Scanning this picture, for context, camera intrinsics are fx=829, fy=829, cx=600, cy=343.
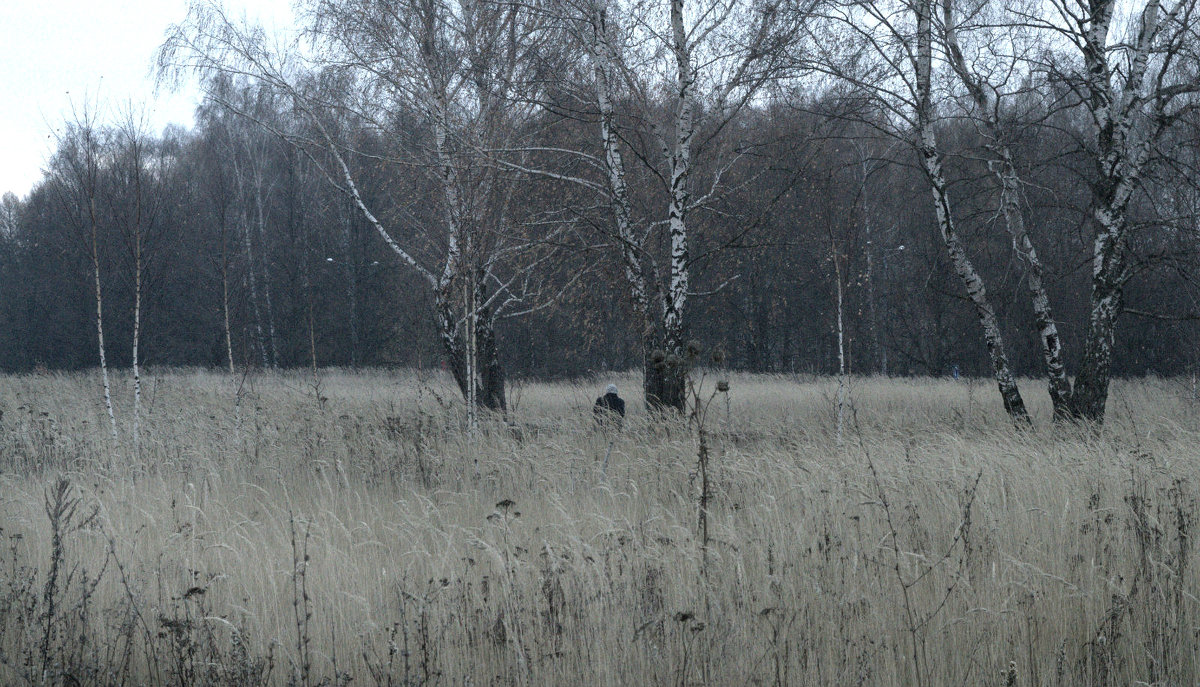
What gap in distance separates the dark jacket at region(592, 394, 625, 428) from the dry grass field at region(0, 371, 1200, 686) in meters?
0.82

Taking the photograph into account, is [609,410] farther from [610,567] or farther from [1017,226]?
[610,567]

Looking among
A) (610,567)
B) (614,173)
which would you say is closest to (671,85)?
(614,173)

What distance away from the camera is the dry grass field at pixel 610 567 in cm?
327

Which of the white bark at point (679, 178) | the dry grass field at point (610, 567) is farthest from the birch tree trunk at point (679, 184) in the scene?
the dry grass field at point (610, 567)

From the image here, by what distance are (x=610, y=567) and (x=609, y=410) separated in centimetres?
541

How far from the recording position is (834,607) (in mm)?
3691

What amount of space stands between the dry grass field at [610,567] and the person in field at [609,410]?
761 mm

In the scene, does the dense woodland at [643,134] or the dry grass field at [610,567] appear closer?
the dry grass field at [610,567]

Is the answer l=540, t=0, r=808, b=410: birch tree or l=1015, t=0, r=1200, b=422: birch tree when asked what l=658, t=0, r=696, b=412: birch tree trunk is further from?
l=1015, t=0, r=1200, b=422: birch tree

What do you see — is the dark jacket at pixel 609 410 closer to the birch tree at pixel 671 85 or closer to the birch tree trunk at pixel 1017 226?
the birch tree at pixel 671 85

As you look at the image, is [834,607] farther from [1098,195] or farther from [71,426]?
[71,426]

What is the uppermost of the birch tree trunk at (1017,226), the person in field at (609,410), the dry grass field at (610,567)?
the birch tree trunk at (1017,226)

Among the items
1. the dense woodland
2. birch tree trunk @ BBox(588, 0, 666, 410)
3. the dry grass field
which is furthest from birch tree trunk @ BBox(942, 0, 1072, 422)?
birch tree trunk @ BBox(588, 0, 666, 410)

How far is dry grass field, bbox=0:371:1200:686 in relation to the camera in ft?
10.7
